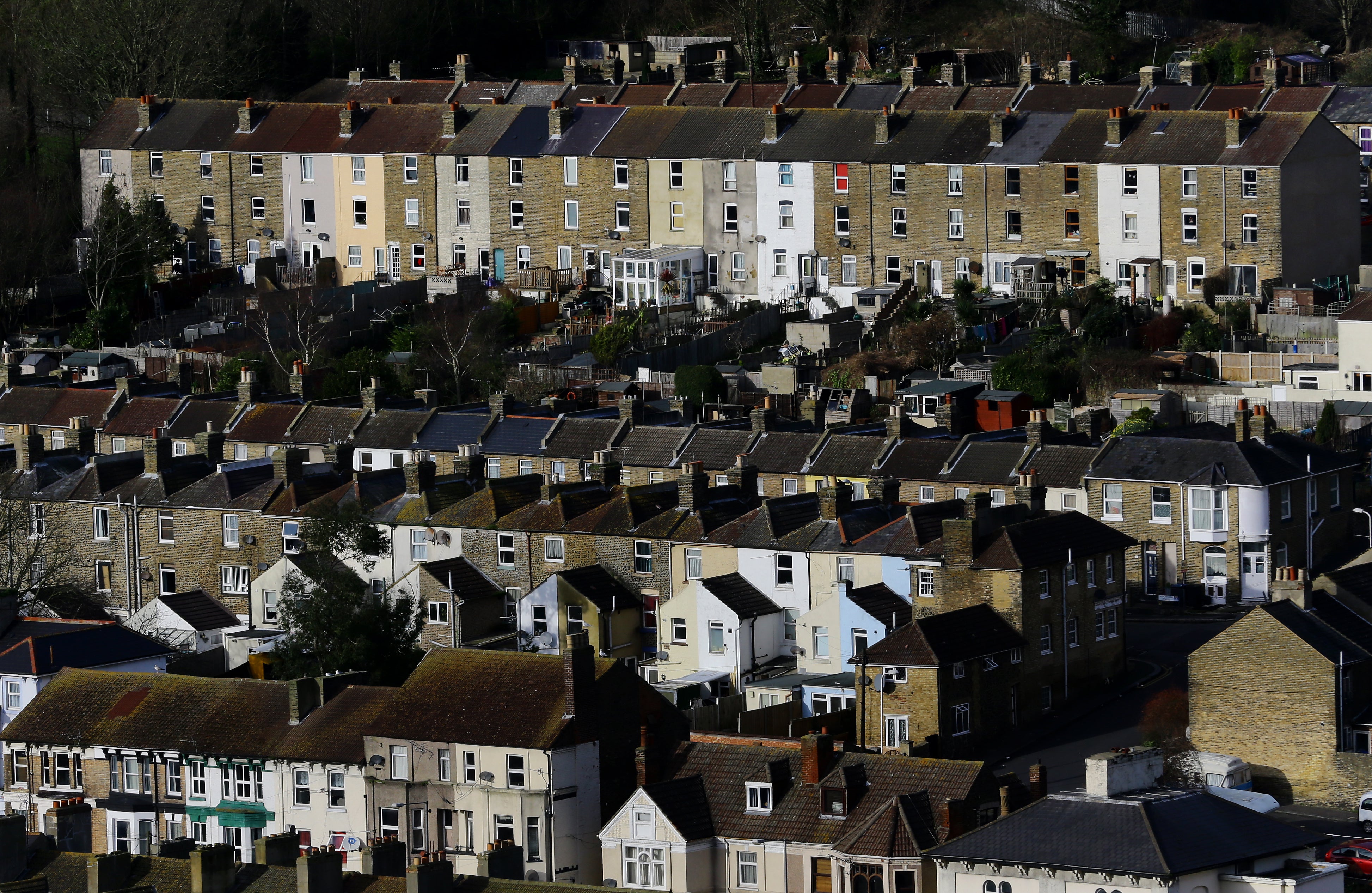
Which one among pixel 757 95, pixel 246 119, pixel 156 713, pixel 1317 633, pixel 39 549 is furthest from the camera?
pixel 246 119

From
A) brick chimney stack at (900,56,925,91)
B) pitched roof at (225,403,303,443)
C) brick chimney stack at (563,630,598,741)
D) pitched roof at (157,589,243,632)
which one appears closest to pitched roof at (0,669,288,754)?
brick chimney stack at (563,630,598,741)

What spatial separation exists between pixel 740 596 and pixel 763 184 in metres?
34.4

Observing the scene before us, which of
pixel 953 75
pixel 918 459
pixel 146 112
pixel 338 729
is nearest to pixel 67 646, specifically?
pixel 338 729

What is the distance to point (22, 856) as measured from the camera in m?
50.0

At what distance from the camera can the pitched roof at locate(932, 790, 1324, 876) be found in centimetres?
4741

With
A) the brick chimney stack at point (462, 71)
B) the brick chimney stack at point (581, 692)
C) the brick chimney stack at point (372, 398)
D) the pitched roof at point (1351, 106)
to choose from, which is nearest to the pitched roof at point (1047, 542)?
the brick chimney stack at point (581, 692)

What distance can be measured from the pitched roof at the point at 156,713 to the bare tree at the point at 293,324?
1247 inches

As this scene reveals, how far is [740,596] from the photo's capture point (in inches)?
2724

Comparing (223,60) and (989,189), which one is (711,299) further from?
(223,60)

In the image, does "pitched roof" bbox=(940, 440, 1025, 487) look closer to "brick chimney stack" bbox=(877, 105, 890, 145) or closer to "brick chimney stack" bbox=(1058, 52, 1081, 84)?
"brick chimney stack" bbox=(877, 105, 890, 145)

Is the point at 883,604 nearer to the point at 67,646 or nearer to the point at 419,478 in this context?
the point at 419,478

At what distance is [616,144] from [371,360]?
49.6 feet

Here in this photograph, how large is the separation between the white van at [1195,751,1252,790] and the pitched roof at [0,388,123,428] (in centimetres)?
3906

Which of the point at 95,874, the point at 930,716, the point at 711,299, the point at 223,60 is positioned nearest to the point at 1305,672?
the point at 930,716
